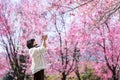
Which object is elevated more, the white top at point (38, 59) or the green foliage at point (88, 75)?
the white top at point (38, 59)

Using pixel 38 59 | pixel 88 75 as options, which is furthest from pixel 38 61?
pixel 88 75

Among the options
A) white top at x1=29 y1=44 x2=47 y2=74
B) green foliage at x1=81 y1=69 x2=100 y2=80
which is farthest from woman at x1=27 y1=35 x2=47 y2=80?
green foliage at x1=81 y1=69 x2=100 y2=80

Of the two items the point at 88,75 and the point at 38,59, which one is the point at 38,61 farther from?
the point at 88,75

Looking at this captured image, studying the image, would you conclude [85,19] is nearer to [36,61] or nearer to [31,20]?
[31,20]

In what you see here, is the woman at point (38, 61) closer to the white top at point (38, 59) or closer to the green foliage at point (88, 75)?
the white top at point (38, 59)

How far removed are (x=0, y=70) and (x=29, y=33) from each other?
625cm

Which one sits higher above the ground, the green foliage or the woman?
the woman

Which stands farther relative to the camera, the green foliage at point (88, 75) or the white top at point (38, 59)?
the green foliage at point (88, 75)

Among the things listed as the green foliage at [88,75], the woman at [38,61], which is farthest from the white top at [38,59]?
the green foliage at [88,75]

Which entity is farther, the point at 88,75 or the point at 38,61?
the point at 88,75

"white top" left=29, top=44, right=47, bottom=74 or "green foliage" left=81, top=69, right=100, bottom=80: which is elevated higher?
"white top" left=29, top=44, right=47, bottom=74

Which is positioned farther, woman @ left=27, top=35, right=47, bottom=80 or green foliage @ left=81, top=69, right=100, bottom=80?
green foliage @ left=81, top=69, right=100, bottom=80

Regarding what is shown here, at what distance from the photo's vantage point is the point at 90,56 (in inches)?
888

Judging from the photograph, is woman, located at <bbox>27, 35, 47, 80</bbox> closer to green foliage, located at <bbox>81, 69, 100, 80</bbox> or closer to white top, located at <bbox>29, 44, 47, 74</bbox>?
white top, located at <bbox>29, 44, 47, 74</bbox>
